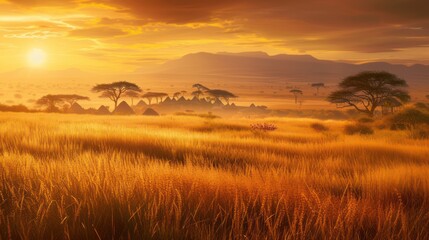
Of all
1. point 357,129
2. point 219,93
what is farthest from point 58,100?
point 357,129

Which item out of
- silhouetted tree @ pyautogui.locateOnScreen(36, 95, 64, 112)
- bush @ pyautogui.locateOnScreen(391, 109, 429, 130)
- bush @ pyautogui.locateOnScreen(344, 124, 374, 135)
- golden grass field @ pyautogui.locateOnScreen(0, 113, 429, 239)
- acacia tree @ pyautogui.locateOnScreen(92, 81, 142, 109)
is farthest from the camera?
acacia tree @ pyautogui.locateOnScreen(92, 81, 142, 109)

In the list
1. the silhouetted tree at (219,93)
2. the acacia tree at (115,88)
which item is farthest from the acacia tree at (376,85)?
the silhouetted tree at (219,93)

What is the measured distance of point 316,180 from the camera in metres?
4.48

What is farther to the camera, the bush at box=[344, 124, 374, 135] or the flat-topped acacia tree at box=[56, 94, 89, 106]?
the flat-topped acacia tree at box=[56, 94, 89, 106]

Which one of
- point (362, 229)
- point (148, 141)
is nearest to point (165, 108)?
point (148, 141)

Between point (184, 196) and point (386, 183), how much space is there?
224 centimetres

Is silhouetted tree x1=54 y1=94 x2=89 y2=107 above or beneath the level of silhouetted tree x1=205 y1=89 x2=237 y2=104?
beneath

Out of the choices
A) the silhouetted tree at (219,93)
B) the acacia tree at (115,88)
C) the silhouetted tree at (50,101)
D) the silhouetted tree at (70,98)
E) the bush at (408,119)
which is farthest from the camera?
the silhouetted tree at (219,93)

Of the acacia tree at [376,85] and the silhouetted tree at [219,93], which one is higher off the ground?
the acacia tree at [376,85]

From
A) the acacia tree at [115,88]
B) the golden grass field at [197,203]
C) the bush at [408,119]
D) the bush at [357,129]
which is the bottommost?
the bush at [357,129]

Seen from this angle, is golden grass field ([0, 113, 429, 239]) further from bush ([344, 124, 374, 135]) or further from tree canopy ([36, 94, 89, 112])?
tree canopy ([36, 94, 89, 112])

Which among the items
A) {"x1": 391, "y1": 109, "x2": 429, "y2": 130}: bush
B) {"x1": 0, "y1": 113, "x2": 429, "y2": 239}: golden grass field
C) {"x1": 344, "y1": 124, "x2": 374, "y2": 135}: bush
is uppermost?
{"x1": 0, "y1": 113, "x2": 429, "y2": 239}: golden grass field

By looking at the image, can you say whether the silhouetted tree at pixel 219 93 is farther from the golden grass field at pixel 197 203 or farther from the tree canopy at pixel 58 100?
the golden grass field at pixel 197 203

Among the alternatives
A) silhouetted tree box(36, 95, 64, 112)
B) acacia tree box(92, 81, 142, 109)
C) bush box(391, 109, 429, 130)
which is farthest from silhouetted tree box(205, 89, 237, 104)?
bush box(391, 109, 429, 130)
